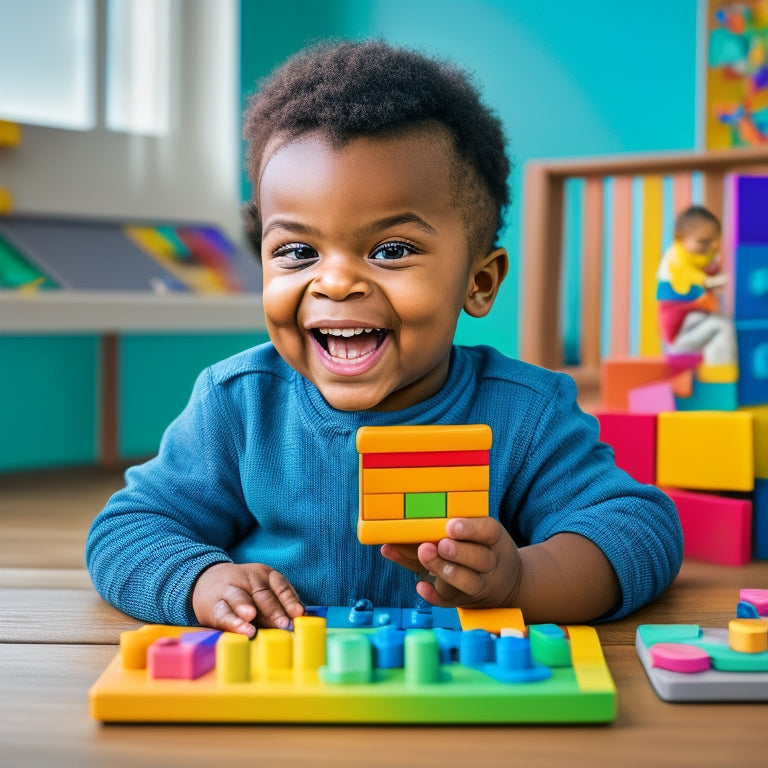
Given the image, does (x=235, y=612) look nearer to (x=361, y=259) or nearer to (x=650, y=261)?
(x=361, y=259)

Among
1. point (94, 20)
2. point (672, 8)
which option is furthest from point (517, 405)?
point (672, 8)

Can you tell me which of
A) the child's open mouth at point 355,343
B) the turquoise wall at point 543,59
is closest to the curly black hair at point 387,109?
the child's open mouth at point 355,343

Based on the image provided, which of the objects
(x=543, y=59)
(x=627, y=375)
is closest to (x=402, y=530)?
(x=627, y=375)

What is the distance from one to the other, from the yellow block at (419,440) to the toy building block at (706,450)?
0.60 m

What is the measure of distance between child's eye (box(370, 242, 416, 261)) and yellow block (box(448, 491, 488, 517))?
21 cm

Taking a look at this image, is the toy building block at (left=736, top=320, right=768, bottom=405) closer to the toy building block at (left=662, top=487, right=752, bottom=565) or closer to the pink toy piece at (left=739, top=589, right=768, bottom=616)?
the toy building block at (left=662, top=487, right=752, bottom=565)

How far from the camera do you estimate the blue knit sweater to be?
929 millimetres

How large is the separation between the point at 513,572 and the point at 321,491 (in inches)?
8.5

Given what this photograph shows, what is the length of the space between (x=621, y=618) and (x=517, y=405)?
0.69 ft

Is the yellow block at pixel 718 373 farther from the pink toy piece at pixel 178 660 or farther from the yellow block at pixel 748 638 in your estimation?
the pink toy piece at pixel 178 660

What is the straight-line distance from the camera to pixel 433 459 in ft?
2.44

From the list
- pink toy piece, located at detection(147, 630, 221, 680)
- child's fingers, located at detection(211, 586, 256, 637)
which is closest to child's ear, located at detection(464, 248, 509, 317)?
child's fingers, located at detection(211, 586, 256, 637)

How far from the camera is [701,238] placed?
159 cm

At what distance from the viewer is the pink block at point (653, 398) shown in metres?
1.41
